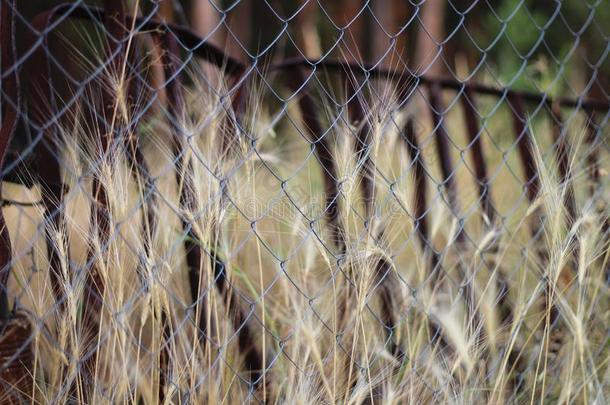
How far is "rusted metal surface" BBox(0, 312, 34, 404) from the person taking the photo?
1363 millimetres

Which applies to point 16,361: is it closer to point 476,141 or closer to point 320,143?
point 320,143

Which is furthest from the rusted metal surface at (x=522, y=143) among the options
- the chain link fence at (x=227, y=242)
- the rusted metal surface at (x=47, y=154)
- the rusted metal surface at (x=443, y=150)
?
the rusted metal surface at (x=47, y=154)

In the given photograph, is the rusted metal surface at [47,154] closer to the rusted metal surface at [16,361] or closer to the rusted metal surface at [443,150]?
the rusted metal surface at [16,361]

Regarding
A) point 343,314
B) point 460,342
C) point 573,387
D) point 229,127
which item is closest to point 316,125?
point 229,127

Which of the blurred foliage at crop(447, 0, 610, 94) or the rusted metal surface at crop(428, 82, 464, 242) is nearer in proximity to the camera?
the rusted metal surface at crop(428, 82, 464, 242)

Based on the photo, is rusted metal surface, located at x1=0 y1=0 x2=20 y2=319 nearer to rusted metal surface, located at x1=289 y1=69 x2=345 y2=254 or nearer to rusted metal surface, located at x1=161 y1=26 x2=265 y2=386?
rusted metal surface, located at x1=161 y1=26 x2=265 y2=386

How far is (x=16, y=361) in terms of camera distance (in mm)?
1390

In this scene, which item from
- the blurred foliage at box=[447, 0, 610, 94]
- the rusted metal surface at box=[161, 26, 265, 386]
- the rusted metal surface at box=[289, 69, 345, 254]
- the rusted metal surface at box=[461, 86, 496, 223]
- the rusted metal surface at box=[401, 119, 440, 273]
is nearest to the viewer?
the rusted metal surface at box=[161, 26, 265, 386]

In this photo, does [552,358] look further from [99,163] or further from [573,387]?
[99,163]

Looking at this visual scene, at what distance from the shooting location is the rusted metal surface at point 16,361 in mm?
1363

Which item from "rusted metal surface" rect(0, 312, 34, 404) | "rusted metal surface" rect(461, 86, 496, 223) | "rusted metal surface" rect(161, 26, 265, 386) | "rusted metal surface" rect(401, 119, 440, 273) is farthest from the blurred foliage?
"rusted metal surface" rect(0, 312, 34, 404)

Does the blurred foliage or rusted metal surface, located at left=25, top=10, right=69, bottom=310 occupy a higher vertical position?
the blurred foliage

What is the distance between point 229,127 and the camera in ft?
5.20

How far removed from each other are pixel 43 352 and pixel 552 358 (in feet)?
3.70
